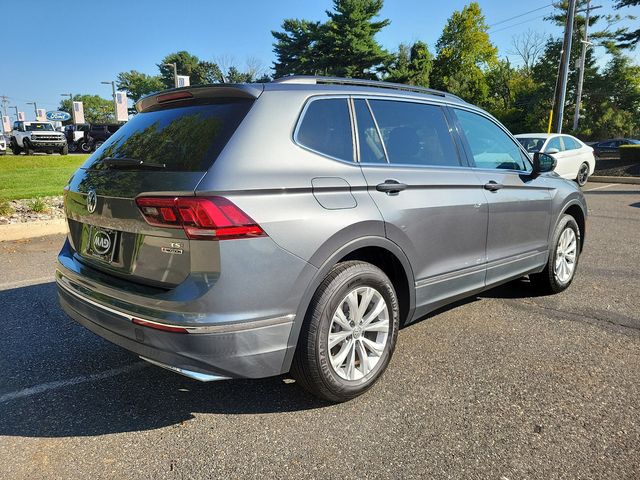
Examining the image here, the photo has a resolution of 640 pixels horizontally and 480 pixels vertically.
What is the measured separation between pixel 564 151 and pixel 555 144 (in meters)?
0.54

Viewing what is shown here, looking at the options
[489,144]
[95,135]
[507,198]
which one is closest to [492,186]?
[507,198]

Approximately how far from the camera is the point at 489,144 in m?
4.16

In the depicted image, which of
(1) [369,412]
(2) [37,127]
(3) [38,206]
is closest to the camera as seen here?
(1) [369,412]

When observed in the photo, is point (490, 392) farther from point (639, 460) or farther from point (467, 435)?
point (639, 460)

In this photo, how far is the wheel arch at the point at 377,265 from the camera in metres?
2.55

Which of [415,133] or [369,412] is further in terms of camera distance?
[415,133]

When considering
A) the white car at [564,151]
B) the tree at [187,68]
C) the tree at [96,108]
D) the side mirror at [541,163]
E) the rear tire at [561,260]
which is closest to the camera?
the side mirror at [541,163]

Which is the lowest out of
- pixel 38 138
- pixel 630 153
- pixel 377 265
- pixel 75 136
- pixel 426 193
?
pixel 377 265

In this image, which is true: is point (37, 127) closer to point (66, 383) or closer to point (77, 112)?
point (77, 112)

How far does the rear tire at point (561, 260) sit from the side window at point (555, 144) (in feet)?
29.1

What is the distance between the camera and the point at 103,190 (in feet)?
8.86

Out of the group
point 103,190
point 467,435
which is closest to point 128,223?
point 103,190

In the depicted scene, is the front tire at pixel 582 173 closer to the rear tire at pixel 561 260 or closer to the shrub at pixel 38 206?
the rear tire at pixel 561 260

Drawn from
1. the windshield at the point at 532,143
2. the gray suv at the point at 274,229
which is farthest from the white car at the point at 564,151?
the gray suv at the point at 274,229
